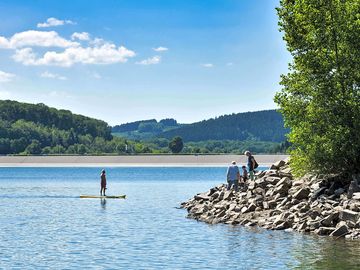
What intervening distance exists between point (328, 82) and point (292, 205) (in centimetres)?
647

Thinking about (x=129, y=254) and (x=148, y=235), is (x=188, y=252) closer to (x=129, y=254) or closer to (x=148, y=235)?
(x=129, y=254)

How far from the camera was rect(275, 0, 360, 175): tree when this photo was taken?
119 ft

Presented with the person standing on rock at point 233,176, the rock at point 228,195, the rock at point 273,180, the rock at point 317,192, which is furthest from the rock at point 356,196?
the person standing on rock at point 233,176

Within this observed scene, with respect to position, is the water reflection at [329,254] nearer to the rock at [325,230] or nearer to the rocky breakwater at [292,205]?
the rock at [325,230]

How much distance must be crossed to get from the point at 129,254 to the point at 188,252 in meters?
2.26

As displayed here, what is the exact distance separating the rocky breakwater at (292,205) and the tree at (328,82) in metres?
1.51

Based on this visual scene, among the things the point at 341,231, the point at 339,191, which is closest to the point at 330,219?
the point at 341,231

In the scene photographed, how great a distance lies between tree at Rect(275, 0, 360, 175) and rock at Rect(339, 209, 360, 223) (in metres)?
4.92

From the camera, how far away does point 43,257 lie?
2694cm

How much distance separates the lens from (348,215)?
31.6m

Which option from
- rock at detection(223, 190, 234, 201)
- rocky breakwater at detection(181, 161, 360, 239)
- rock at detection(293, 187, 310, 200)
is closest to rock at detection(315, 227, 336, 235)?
rocky breakwater at detection(181, 161, 360, 239)

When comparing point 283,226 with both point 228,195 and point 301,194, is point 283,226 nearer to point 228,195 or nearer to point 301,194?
point 301,194

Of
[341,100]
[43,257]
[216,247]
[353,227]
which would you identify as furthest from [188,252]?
[341,100]

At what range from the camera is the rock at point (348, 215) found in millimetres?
31375
